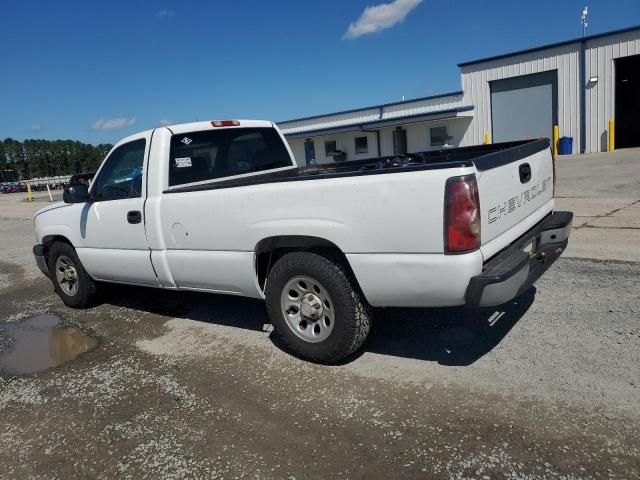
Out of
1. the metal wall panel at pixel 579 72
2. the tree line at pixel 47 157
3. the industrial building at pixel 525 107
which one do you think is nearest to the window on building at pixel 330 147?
the industrial building at pixel 525 107

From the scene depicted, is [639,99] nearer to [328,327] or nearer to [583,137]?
[583,137]

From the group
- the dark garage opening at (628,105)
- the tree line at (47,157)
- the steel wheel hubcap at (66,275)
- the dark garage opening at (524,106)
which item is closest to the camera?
the steel wheel hubcap at (66,275)

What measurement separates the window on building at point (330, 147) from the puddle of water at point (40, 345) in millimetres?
29173

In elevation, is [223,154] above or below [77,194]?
above

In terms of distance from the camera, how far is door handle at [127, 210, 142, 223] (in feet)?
16.0

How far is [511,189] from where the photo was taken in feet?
12.1

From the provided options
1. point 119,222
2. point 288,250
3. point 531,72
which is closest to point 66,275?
point 119,222

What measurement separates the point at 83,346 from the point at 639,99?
31.4 metres

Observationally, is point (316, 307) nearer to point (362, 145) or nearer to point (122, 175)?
point (122, 175)

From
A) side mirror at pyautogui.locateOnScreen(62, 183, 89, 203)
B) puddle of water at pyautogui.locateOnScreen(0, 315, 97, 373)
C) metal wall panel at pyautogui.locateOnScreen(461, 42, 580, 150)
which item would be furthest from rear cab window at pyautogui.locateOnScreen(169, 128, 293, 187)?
metal wall panel at pyautogui.locateOnScreen(461, 42, 580, 150)

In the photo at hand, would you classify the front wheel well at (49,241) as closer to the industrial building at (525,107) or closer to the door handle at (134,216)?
the door handle at (134,216)

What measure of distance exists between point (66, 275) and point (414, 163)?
426cm

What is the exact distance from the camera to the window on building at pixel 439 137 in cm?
2915

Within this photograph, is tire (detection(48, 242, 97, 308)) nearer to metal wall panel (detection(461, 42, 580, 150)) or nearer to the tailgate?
the tailgate
